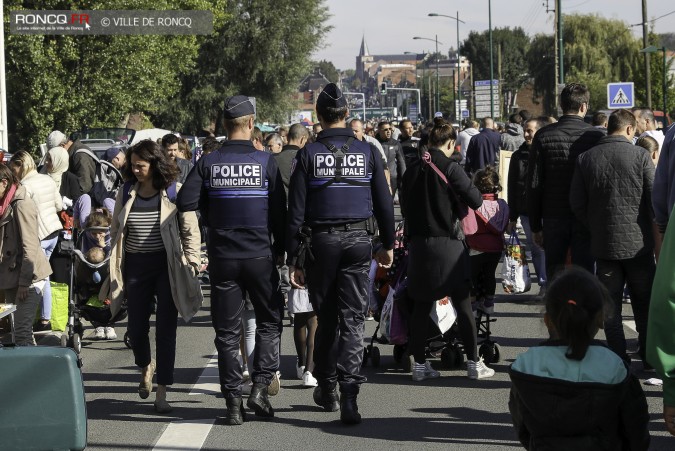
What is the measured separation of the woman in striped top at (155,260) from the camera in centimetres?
772

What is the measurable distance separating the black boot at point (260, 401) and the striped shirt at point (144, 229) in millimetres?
1147

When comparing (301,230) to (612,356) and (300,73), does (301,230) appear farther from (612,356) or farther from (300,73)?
(300,73)

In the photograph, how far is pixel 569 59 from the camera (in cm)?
7244

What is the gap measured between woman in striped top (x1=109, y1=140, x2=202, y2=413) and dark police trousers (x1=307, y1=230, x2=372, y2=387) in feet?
2.94

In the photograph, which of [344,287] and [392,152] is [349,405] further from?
[392,152]

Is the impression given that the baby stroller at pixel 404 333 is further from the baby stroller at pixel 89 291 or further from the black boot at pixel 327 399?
the baby stroller at pixel 89 291

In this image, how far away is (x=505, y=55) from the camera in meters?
116

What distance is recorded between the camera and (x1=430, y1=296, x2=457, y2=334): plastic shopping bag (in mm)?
8625

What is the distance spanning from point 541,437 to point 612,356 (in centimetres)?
37

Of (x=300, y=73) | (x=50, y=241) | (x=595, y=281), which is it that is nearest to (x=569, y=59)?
(x=300, y=73)

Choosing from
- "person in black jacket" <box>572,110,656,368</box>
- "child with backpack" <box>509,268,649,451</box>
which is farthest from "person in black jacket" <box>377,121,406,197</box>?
"child with backpack" <box>509,268,649,451</box>

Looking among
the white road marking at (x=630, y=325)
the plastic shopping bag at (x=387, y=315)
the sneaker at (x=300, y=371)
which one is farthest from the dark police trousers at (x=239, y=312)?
the white road marking at (x=630, y=325)

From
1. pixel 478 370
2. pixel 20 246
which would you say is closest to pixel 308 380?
pixel 478 370

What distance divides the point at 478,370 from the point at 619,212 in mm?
1500
